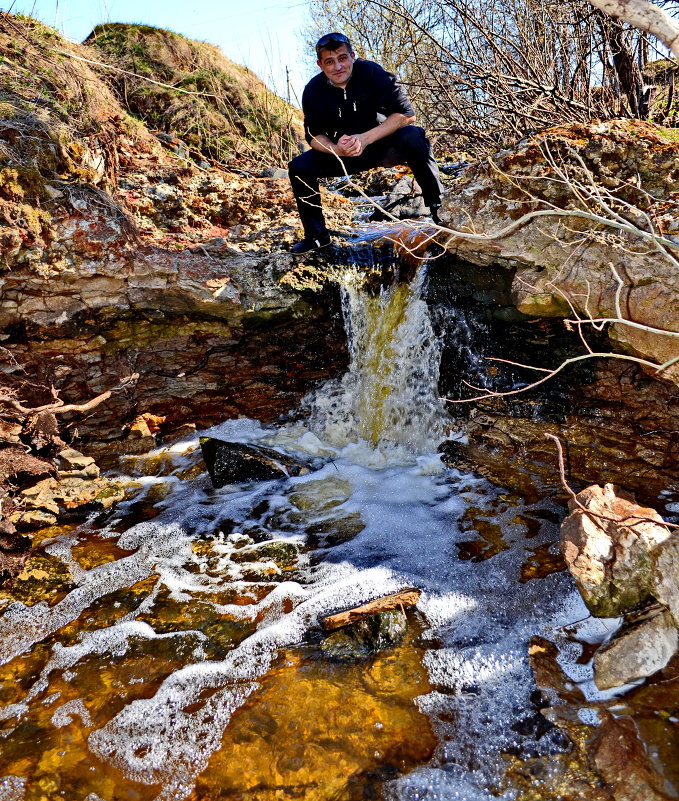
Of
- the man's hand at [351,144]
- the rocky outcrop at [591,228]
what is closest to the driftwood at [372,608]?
the rocky outcrop at [591,228]

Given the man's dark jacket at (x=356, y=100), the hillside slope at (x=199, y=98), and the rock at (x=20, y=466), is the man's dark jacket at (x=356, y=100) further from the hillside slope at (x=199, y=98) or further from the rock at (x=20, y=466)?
the rock at (x=20, y=466)

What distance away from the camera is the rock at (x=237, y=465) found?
159 inches

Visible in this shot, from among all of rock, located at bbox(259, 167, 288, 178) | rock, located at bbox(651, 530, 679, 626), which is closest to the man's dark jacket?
rock, located at bbox(259, 167, 288, 178)

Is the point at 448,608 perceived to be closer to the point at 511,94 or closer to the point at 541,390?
the point at 541,390

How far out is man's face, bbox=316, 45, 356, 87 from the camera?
3.70 metres

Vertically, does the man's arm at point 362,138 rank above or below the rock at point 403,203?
above

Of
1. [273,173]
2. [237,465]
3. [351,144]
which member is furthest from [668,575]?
[273,173]

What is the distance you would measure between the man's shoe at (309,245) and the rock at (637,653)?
3.51 meters

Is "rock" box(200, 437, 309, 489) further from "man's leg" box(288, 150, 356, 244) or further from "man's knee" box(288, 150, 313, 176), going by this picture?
"man's knee" box(288, 150, 313, 176)

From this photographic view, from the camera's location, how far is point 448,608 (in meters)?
2.65

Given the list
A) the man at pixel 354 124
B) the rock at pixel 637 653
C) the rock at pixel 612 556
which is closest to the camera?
→ the rock at pixel 637 653

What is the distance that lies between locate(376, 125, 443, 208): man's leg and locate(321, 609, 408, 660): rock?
10.3 ft

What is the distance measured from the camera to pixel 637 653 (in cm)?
209

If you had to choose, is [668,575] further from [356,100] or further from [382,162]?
[356,100]
